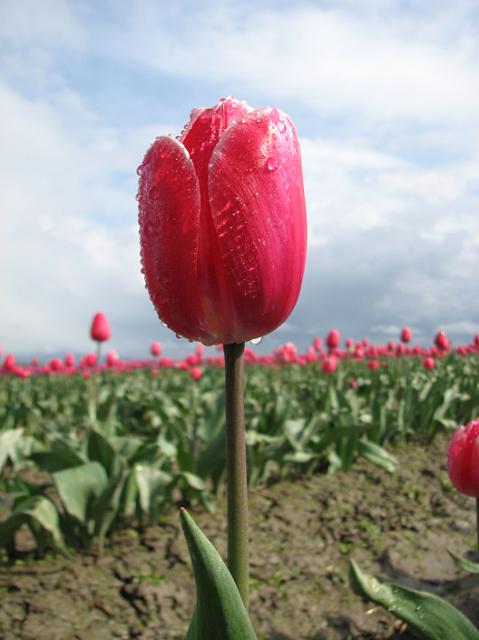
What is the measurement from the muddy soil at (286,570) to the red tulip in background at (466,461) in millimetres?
978

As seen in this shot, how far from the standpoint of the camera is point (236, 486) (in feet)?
3.38

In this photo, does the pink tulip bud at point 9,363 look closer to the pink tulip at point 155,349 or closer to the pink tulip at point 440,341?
the pink tulip at point 155,349

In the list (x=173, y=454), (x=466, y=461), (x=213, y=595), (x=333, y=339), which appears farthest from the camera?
(x=333, y=339)

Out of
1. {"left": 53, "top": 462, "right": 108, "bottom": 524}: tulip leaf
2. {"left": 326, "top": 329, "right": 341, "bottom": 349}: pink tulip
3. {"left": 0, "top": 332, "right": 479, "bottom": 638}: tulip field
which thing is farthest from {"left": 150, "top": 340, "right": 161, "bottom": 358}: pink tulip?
{"left": 53, "top": 462, "right": 108, "bottom": 524}: tulip leaf

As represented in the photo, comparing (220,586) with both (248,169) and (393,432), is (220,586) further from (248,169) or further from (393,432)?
(393,432)

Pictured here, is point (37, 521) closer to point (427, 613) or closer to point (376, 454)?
point (376, 454)

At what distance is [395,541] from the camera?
3.49 metres

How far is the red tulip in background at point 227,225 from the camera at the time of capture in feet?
3.41

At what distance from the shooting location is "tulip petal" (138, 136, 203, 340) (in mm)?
1054

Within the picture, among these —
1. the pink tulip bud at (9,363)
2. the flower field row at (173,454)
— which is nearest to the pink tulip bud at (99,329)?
the flower field row at (173,454)

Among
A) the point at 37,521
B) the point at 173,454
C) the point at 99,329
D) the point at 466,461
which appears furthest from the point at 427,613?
the point at 99,329

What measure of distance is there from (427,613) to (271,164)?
1.14 m

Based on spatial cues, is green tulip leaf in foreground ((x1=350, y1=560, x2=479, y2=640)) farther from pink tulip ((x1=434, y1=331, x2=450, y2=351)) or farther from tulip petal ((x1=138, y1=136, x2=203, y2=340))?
pink tulip ((x1=434, y1=331, x2=450, y2=351))

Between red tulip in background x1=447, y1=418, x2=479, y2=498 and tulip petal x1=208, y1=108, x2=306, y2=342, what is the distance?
3.36 ft
